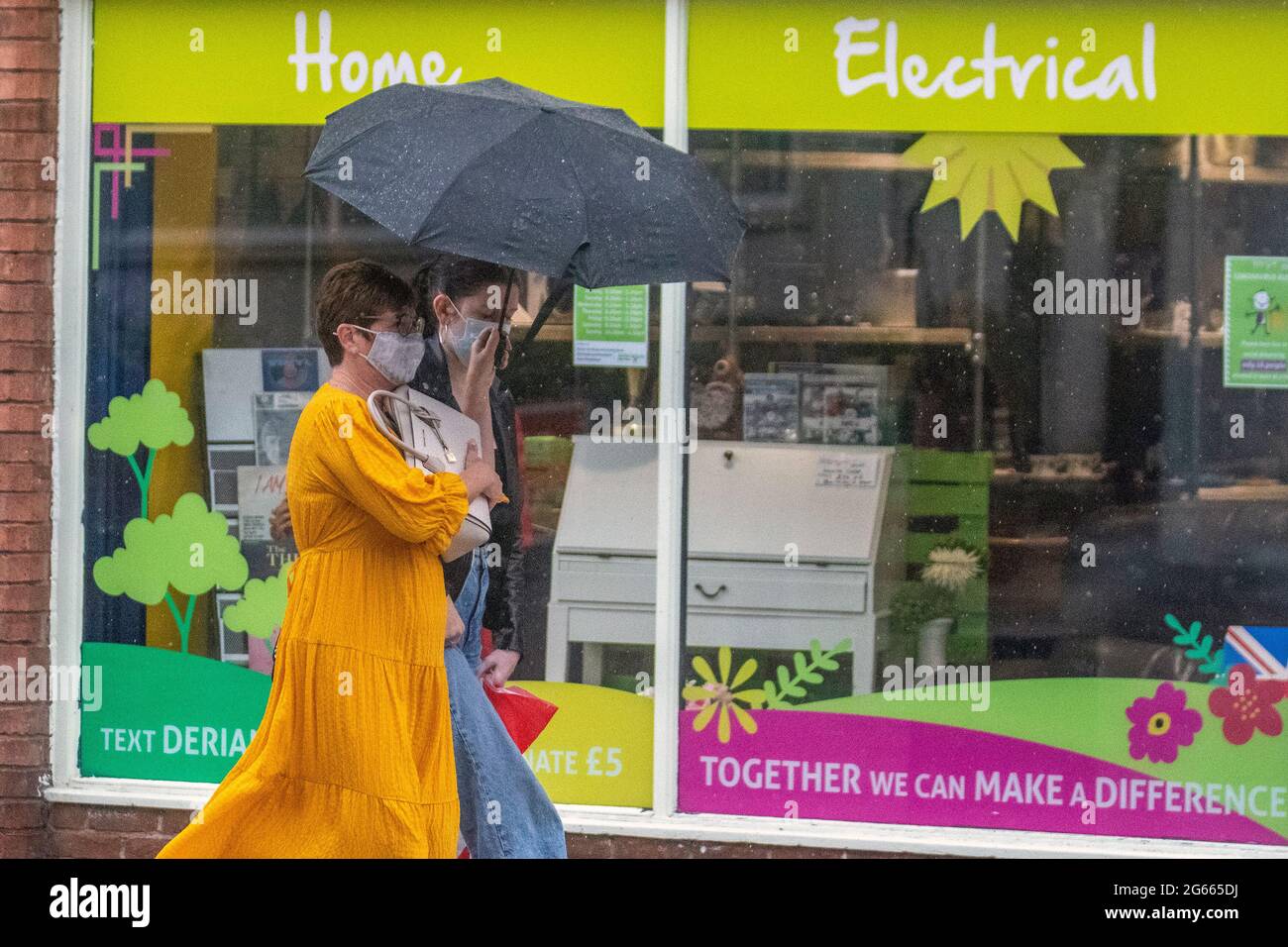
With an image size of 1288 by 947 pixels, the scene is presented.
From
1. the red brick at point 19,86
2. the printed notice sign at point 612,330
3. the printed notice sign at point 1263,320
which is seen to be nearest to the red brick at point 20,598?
the red brick at point 19,86

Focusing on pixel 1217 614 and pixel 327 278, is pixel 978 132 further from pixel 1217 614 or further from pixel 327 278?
pixel 327 278

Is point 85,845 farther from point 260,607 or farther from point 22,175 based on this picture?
point 22,175

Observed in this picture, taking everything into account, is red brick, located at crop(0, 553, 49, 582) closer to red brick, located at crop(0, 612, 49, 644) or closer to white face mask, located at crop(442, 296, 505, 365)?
red brick, located at crop(0, 612, 49, 644)

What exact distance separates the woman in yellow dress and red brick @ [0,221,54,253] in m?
2.18

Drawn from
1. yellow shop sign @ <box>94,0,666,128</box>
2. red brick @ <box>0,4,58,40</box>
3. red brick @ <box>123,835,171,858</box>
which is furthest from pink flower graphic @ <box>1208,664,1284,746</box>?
red brick @ <box>0,4,58,40</box>

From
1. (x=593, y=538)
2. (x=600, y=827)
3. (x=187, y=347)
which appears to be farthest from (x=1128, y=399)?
(x=187, y=347)

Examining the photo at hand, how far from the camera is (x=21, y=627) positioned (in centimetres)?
558

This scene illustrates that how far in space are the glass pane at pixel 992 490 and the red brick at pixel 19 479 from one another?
227 cm

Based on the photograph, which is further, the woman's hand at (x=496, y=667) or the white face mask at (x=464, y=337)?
the woman's hand at (x=496, y=667)

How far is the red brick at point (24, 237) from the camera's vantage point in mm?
5566

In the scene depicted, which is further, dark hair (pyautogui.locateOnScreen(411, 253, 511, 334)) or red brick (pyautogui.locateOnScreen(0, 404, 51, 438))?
red brick (pyautogui.locateOnScreen(0, 404, 51, 438))

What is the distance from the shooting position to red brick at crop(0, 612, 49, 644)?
18.3 ft

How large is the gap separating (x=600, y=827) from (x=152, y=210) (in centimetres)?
267

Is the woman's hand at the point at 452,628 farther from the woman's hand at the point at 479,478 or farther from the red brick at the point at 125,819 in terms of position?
the red brick at the point at 125,819
